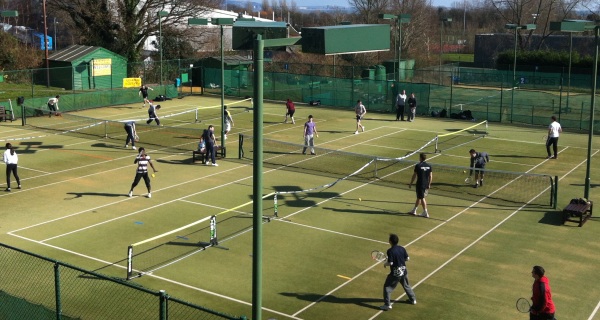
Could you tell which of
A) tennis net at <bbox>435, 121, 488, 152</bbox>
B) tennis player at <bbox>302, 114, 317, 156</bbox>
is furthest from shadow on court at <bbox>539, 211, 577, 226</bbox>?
tennis player at <bbox>302, 114, 317, 156</bbox>

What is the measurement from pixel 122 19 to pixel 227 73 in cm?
1370

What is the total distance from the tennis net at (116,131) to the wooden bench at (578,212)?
53.7 ft

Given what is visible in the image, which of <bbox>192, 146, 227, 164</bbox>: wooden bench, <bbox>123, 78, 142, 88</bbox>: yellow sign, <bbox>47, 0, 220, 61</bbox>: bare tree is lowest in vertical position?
<bbox>192, 146, 227, 164</bbox>: wooden bench

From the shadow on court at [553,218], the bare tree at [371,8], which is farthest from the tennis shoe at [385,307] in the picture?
the bare tree at [371,8]

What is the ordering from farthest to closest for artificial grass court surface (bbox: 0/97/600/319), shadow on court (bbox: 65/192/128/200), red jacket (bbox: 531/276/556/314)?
shadow on court (bbox: 65/192/128/200) → artificial grass court surface (bbox: 0/97/600/319) → red jacket (bbox: 531/276/556/314)

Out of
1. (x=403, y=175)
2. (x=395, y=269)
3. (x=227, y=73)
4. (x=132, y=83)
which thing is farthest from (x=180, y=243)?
(x=227, y=73)

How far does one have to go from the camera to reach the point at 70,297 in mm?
16031

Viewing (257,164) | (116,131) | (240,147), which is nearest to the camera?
(257,164)

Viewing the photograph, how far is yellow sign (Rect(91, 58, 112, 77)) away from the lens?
5256 centimetres

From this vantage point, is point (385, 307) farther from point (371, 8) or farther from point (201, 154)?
point (371, 8)

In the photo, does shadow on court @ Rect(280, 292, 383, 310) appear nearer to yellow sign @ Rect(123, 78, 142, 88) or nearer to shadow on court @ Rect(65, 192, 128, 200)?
shadow on court @ Rect(65, 192, 128, 200)

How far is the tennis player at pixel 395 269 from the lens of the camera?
15250 millimetres

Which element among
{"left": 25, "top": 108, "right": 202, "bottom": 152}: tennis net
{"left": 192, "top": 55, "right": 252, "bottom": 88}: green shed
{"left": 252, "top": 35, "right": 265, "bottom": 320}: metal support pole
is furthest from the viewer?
{"left": 192, "top": 55, "right": 252, "bottom": 88}: green shed

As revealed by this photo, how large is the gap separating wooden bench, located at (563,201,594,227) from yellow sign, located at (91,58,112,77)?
38239mm
